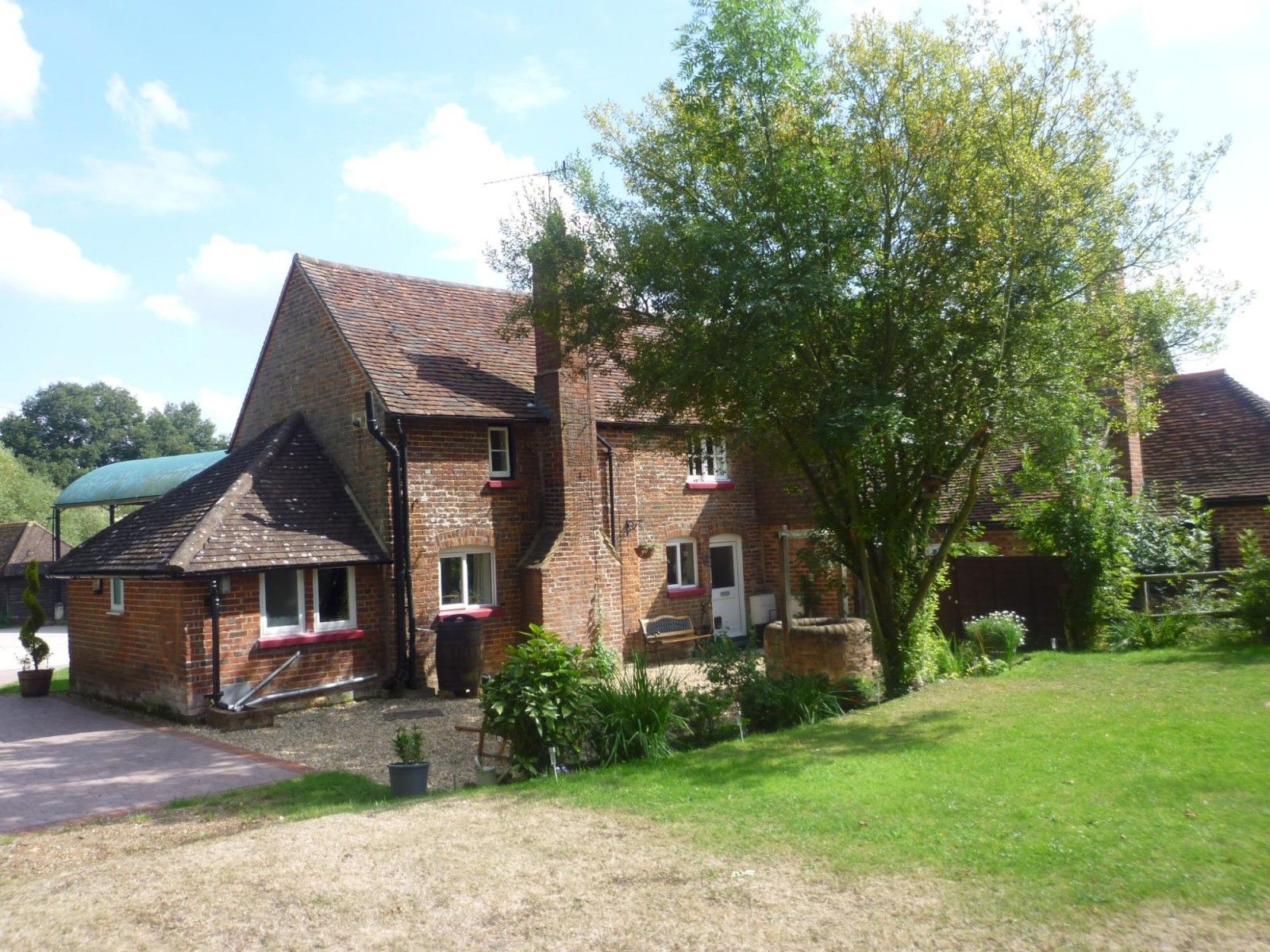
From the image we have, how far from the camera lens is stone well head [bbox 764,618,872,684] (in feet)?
45.5

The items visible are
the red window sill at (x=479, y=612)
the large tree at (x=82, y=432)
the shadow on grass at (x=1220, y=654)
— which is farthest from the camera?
the large tree at (x=82, y=432)

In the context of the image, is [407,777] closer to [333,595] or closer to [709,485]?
[333,595]

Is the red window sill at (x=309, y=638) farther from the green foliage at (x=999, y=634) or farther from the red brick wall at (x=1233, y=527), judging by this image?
the red brick wall at (x=1233, y=527)

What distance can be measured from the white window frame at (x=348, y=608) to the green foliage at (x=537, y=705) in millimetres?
6694

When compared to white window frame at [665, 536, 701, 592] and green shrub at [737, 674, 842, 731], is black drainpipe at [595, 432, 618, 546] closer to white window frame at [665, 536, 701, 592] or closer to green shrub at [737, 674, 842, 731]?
white window frame at [665, 536, 701, 592]

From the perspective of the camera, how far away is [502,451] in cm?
1847

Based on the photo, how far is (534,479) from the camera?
61.4ft

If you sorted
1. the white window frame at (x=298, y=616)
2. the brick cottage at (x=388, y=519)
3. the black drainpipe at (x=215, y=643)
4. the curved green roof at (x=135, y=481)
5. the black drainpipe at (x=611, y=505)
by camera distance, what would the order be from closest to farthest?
the black drainpipe at (x=215, y=643) < the brick cottage at (x=388, y=519) < the white window frame at (x=298, y=616) < the black drainpipe at (x=611, y=505) < the curved green roof at (x=135, y=481)

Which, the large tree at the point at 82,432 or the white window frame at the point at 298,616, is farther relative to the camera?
the large tree at the point at 82,432

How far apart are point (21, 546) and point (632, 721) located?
37589mm

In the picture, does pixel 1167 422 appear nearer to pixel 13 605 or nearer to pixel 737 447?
pixel 737 447

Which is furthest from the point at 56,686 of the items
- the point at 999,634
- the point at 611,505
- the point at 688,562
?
the point at 999,634

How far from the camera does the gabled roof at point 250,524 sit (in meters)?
14.6

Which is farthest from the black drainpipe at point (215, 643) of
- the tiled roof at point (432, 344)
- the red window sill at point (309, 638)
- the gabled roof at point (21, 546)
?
the gabled roof at point (21, 546)
